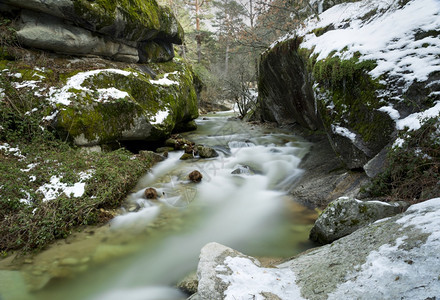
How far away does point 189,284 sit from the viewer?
109 inches

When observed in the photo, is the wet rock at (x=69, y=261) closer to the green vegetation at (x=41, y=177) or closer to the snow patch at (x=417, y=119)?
the green vegetation at (x=41, y=177)

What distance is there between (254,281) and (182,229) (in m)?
2.43

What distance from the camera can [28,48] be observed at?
6.60m

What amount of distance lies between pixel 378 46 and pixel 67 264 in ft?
20.1

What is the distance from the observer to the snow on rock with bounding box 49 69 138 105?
5836mm

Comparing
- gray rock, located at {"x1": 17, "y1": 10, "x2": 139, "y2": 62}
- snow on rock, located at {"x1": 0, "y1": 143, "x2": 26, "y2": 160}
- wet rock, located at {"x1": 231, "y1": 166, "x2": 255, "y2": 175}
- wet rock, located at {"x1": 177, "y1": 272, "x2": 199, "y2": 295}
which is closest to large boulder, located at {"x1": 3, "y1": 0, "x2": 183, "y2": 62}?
gray rock, located at {"x1": 17, "y1": 10, "x2": 139, "y2": 62}

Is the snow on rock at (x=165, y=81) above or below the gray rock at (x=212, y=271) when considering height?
above

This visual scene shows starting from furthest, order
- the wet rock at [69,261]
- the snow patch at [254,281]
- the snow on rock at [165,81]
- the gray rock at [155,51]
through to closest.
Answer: the gray rock at [155,51] < the snow on rock at [165,81] < the wet rock at [69,261] < the snow patch at [254,281]

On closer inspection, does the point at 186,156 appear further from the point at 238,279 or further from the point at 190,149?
the point at 238,279

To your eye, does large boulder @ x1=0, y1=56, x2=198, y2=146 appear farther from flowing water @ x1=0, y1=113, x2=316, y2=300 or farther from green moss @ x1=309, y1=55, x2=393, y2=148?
green moss @ x1=309, y1=55, x2=393, y2=148

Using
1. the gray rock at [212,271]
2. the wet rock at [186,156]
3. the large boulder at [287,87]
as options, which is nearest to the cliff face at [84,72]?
the wet rock at [186,156]

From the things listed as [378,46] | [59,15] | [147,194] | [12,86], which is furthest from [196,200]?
[59,15]

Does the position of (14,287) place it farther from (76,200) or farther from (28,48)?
(28,48)

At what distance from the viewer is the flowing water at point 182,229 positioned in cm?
294
